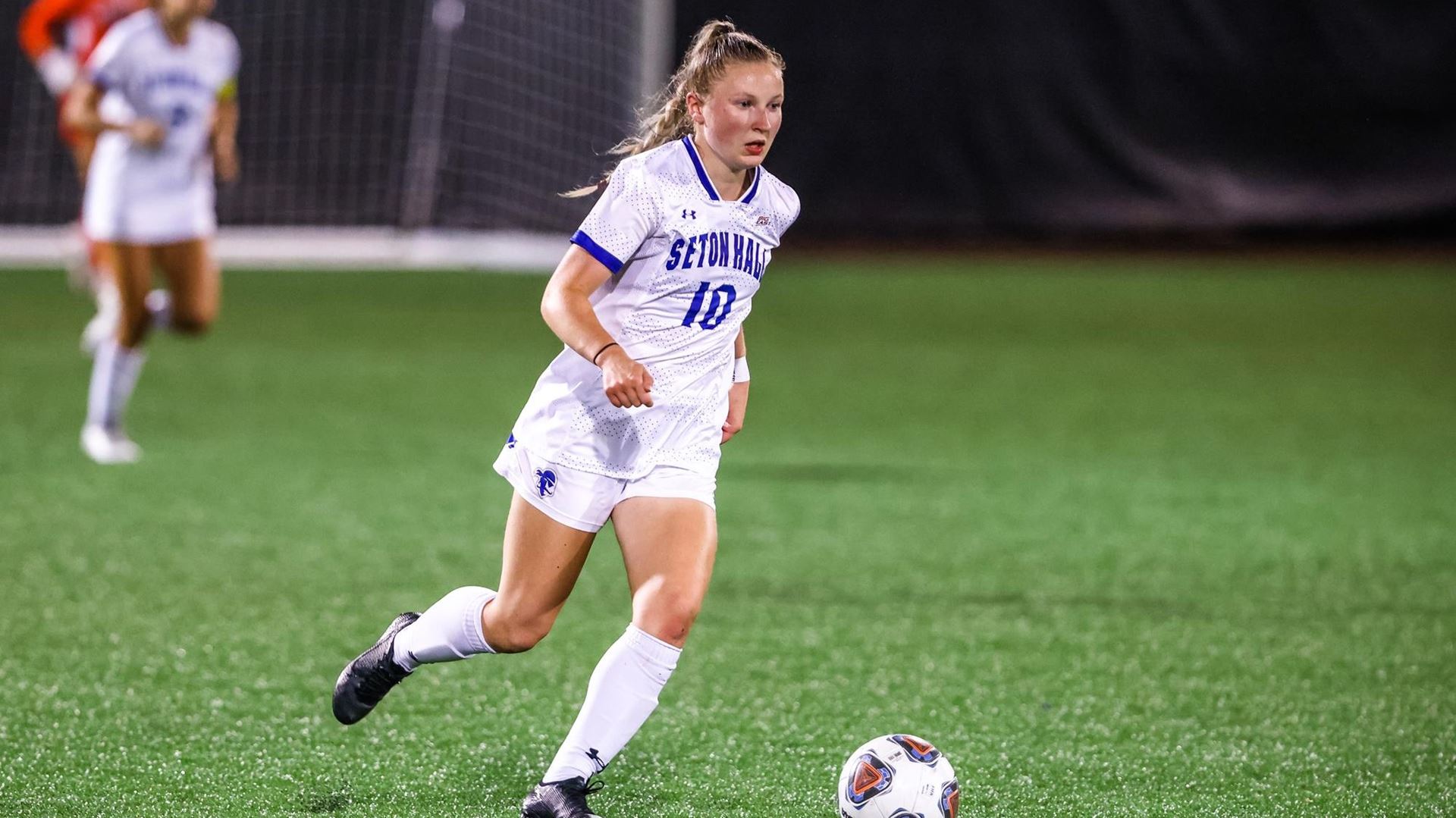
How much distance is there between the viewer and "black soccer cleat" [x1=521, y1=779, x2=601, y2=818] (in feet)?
10.0

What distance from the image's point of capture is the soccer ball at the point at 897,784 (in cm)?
308

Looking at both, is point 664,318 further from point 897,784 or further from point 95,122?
point 95,122

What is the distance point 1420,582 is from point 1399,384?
4.83m

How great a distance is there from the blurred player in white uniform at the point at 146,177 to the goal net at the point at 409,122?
4.76 metres

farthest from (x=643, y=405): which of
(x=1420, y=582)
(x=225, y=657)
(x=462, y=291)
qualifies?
(x=462, y=291)

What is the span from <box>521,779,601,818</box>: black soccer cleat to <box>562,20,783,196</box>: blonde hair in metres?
1.12

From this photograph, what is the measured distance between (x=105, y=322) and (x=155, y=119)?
1856 millimetres

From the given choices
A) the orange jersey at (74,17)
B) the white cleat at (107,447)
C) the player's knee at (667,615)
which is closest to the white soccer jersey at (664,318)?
the player's knee at (667,615)

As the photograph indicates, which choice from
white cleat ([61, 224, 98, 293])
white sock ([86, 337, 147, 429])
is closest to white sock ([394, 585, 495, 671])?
white sock ([86, 337, 147, 429])

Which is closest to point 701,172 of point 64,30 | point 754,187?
point 754,187

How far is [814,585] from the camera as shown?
17.7 ft

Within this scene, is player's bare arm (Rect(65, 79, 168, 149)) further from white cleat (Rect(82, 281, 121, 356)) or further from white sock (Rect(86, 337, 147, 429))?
white sock (Rect(86, 337, 147, 429))

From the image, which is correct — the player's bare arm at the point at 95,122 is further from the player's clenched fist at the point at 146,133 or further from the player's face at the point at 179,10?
the player's face at the point at 179,10

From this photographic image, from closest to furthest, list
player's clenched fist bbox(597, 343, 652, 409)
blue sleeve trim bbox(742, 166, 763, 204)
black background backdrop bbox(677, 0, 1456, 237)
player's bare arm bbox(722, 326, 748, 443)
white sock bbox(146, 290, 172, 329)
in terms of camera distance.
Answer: player's clenched fist bbox(597, 343, 652, 409)
blue sleeve trim bbox(742, 166, 763, 204)
player's bare arm bbox(722, 326, 748, 443)
white sock bbox(146, 290, 172, 329)
black background backdrop bbox(677, 0, 1456, 237)
